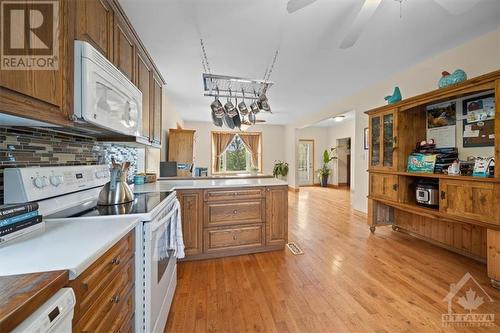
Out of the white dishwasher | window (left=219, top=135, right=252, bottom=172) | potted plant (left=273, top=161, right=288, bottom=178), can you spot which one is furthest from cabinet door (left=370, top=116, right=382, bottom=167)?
window (left=219, top=135, right=252, bottom=172)

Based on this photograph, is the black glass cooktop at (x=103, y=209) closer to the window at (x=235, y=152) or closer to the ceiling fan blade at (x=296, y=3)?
the ceiling fan blade at (x=296, y=3)

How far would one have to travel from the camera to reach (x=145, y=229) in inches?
46.4

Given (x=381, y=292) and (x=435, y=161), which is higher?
(x=435, y=161)

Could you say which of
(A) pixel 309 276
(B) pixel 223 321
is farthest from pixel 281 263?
(B) pixel 223 321

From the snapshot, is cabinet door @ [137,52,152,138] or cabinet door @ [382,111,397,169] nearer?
cabinet door @ [137,52,152,138]

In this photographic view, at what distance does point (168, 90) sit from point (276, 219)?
3.12 meters

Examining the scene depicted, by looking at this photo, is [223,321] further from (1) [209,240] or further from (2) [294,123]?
(2) [294,123]

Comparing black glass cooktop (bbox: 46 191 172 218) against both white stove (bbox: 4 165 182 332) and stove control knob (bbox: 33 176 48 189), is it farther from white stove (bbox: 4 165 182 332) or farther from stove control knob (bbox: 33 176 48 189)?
stove control knob (bbox: 33 176 48 189)

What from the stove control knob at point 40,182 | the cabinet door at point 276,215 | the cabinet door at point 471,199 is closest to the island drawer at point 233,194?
the cabinet door at point 276,215

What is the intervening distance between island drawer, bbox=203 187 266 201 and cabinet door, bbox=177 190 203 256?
99 millimetres

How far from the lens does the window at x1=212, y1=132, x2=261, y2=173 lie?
24.9 ft

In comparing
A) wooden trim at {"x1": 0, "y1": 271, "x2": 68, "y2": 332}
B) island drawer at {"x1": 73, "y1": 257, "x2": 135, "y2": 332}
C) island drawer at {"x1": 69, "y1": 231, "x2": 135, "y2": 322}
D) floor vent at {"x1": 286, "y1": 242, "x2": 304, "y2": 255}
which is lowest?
floor vent at {"x1": 286, "y1": 242, "x2": 304, "y2": 255}

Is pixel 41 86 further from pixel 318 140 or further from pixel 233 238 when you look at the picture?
pixel 318 140

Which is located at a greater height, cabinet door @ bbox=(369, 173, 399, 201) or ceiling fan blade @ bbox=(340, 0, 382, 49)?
ceiling fan blade @ bbox=(340, 0, 382, 49)
